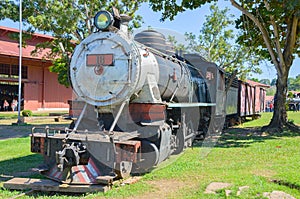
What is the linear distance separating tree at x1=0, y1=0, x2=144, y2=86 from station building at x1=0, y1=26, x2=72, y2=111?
7.26m

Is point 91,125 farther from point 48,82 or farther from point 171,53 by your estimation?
point 48,82

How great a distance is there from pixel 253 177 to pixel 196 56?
7.50 meters

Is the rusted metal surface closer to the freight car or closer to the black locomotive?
the black locomotive

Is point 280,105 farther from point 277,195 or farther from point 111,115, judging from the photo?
point 277,195

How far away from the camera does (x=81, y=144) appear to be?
6445 millimetres

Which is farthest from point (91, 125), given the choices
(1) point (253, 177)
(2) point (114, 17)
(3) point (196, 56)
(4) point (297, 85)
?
(4) point (297, 85)

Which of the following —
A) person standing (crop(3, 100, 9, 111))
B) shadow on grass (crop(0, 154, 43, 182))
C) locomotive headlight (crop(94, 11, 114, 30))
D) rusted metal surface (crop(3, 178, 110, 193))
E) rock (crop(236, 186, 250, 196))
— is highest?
locomotive headlight (crop(94, 11, 114, 30))

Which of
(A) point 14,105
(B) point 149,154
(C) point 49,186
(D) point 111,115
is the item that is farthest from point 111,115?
(A) point 14,105

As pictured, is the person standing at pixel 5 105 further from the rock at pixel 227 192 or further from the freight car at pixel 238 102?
the rock at pixel 227 192

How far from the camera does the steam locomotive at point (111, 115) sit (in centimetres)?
641

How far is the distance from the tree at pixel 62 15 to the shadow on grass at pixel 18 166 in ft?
30.1

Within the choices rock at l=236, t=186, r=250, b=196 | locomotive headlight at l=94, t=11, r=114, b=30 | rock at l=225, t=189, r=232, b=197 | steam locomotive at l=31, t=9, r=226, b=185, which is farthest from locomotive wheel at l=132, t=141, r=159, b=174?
locomotive headlight at l=94, t=11, r=114, b=30

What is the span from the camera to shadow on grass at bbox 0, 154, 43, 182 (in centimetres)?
751

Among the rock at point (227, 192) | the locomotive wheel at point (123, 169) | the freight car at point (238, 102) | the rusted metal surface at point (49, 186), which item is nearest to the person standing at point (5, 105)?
the freight car at point (238, 102)
